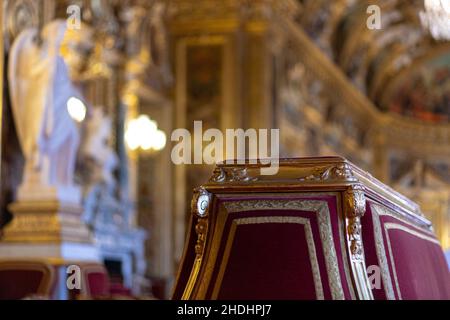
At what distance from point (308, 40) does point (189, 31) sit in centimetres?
415

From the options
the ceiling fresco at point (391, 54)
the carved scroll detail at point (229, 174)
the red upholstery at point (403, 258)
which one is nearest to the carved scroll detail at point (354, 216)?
the red upholstery at point (403, 258)

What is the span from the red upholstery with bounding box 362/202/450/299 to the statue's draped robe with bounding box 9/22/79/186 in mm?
5652

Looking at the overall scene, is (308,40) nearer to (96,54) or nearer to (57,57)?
(96,54)

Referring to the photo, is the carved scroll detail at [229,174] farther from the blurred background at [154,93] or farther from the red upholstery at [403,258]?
the blurred background at [154,93]

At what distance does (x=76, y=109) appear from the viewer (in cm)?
1070

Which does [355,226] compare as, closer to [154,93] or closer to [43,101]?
[43,101]

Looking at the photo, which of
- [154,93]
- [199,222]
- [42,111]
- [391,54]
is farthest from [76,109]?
[391,54]

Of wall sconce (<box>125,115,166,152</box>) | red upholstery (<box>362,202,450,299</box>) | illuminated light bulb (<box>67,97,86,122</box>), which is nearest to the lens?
red upholstery (<box>362,202,450,299</box>)

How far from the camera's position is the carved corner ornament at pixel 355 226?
304 cm

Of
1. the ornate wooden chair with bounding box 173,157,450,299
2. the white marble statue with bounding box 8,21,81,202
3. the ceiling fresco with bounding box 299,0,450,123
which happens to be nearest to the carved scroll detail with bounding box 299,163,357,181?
the ornate wooden chair with bounding box 173,157,450,299

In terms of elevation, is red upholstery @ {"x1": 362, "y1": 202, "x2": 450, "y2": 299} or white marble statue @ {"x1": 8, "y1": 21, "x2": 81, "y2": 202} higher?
white marble statue @ {"x1": 8, "y1": 21, "x2": 81, "y2": 202}

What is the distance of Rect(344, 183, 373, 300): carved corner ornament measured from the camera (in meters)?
3.04

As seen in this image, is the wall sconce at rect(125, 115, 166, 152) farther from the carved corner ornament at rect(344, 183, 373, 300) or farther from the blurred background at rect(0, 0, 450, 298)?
the carved corner ornament at rect(344, 183, 373, 300)

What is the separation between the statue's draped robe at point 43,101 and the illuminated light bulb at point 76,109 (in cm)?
41
